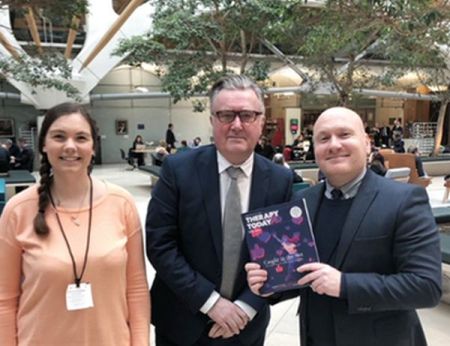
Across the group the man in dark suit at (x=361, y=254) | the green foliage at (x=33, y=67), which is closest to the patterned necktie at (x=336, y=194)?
the man in dark suit at (x=361, y=254)

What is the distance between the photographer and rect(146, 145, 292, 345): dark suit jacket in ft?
5.74

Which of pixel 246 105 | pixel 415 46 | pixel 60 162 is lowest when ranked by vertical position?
pixel 60 162

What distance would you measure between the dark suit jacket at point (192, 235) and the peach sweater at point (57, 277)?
175mm

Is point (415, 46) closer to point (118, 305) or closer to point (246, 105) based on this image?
point (246, 105)

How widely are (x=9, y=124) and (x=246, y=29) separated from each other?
1462 cm

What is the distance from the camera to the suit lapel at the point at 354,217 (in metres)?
1.53

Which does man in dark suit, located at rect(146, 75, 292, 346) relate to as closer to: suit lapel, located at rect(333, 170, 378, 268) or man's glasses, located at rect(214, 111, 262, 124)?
man's glasses, located at rect(214, 111, 262, 124)

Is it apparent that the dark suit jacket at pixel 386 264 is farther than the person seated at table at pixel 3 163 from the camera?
No

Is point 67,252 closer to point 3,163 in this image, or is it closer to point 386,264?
point 386,264

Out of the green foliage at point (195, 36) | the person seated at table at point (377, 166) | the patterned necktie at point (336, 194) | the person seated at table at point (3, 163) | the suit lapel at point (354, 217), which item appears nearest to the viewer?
the suit lapel at point (354, 217)

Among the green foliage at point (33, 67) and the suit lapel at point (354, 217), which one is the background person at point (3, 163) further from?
the suit lapel at point (354, 217)

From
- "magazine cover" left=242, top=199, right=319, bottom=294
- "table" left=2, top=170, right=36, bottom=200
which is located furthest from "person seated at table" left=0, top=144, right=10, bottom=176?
"magazine cover" left=242, top=199, right=319, bottom=294

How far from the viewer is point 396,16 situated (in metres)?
4.84

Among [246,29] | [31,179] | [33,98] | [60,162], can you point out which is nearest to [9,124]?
[33,98]
